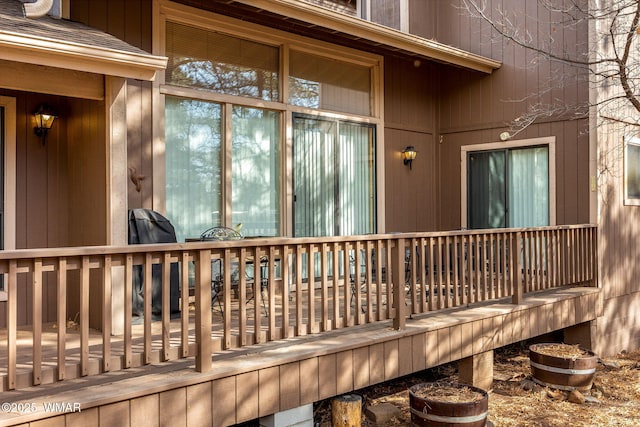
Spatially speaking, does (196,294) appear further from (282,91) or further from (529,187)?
(529,187)

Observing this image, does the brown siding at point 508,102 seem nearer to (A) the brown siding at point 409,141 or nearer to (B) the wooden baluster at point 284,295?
(A) the brown siding at point 409,141

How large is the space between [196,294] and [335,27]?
155 inches

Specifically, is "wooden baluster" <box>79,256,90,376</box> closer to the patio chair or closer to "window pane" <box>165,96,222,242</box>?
the patio chair

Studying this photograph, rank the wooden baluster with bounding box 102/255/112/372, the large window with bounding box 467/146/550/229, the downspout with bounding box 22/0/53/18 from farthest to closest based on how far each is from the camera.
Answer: the large window with bounding box 467/146/550/229, the downspout with bounding box 22/0/53/18, the wooden baluster with bounding box 102/255/112/372

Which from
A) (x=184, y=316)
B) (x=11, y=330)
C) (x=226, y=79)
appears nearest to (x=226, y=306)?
(x=184, y=316)

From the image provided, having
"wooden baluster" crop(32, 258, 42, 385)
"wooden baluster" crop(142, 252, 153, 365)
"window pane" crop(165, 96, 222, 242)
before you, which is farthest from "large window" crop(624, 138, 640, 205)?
"wooden baluster" crop(32, 258, 42, 385)

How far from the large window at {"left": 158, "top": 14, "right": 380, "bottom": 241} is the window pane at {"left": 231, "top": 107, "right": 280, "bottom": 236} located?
0.01m

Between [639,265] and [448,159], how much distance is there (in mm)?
3083

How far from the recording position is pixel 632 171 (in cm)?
787

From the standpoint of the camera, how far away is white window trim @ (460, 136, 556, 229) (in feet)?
24.9

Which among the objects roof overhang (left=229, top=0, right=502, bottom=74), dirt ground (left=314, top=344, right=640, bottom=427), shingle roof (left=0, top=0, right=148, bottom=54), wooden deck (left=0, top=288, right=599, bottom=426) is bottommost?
dirt ground (left=314, top=344, right=640, bottom=427)

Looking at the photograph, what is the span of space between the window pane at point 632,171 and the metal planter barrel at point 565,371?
3.21 metres

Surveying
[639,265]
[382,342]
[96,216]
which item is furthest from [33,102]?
[639,265]

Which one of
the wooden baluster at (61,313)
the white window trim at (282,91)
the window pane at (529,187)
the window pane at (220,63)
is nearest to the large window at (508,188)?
the window pane at (529,187)
